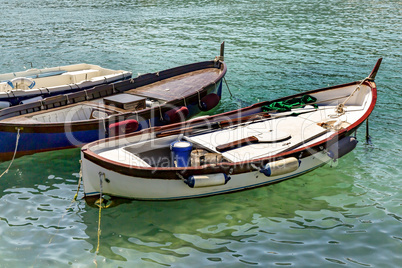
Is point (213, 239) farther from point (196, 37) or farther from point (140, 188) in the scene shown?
point (196, 37)

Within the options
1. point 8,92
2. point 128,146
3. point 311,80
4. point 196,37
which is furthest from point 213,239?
point 196,37

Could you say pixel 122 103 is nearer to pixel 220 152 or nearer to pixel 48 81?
pixel 220 152

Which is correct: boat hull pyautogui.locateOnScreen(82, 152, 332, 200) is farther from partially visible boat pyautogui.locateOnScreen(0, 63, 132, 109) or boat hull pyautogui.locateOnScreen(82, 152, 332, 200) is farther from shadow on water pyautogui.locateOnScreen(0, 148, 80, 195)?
partially visible boat pyautogui.locateOnScreen(0, 63, 132, 109)

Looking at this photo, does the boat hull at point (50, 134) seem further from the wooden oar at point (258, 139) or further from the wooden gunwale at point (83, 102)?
the wooden oar at point (258, 139)

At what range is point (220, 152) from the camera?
11625 mm

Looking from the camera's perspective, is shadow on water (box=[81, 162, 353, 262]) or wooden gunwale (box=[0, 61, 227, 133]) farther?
wooden gunwale (box=[0, 61, 227, 133])

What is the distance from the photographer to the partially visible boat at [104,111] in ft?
43.9

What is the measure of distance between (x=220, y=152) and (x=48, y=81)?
37.6 feet

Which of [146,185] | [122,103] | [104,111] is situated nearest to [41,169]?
[104,111]

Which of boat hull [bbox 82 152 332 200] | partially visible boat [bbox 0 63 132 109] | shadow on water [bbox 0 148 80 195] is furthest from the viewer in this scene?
partially visible boat [bbox 0 63 132 109]

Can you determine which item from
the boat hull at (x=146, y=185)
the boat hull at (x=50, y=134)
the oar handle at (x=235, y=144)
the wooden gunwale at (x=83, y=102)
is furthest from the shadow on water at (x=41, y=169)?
the oar handle at (x=235, y=144)

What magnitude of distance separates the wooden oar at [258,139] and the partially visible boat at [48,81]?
8.87m

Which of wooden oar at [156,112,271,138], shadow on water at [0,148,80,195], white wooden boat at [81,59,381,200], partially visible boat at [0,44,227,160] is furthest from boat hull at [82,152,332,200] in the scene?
partially visible boat at [0,44,227,160]

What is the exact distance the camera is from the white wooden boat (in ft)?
34.1
